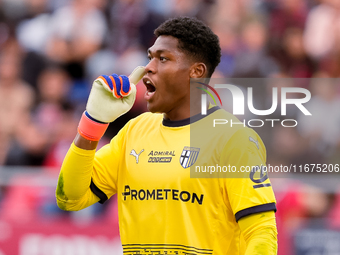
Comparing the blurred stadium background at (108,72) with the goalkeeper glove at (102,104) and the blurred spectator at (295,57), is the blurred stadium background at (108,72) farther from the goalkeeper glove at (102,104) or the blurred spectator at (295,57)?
the goalkeeper glove at (102,104)

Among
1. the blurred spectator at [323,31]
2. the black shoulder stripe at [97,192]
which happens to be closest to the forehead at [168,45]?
the black shoulder stripe at [97,192]

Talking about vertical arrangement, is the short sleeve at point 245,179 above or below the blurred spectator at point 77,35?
below

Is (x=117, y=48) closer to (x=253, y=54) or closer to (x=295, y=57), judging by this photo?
(x=253, y=54)

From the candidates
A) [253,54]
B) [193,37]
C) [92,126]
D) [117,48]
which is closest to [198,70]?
[193,37]

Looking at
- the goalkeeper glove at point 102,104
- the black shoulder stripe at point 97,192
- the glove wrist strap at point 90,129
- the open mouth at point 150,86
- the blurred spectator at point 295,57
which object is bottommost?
the black shoulder stripe at point 97,192

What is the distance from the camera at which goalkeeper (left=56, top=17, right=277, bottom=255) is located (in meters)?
2.89

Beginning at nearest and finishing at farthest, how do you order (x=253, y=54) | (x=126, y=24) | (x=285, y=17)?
1. (x=253, y=54)
2. (x=285, y=17)
3. (x=126, y=24)

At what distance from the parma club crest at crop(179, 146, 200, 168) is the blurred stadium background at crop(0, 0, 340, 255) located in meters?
3.02

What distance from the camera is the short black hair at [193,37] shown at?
10.5 ft

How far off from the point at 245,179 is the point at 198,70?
2.61ft

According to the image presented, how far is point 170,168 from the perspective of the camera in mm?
Result: 3078

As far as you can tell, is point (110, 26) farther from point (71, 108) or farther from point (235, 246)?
point (235, 246)

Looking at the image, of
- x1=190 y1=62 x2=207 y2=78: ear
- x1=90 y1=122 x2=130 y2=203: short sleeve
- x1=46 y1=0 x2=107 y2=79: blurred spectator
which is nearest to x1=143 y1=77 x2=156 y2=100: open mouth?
x1=190 y1=62 x2=207 y2=78: ear

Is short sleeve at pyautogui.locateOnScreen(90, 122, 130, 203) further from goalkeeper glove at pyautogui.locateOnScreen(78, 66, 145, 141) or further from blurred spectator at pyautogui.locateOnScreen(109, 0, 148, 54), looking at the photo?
blurred spectator at pyautogui.locateOnScreen(109, 0, 148, 54)
